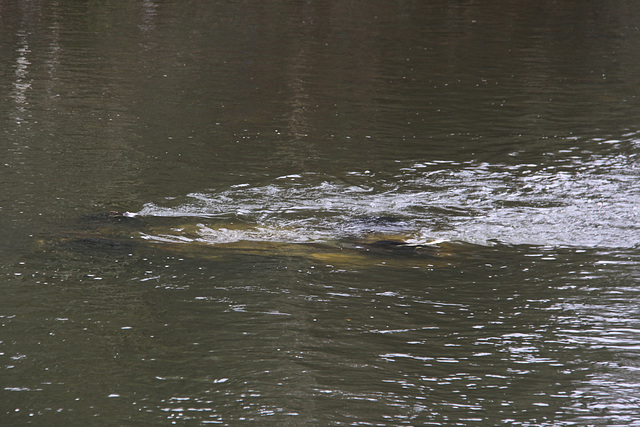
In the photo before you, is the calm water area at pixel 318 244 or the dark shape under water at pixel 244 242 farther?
the dark shape under water at pixel 244 242

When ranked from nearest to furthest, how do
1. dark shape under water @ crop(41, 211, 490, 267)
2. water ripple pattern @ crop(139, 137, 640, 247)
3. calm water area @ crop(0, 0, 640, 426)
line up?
calm water area @ crop(0, 0, 640, 426) < dark shape under water @ crop(41, 211, 490, 267) < water ripple pattern @ crop(139, 137, 640, 247)

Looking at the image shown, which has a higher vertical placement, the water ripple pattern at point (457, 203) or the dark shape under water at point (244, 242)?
the water ripple pattern at point (457, 203)

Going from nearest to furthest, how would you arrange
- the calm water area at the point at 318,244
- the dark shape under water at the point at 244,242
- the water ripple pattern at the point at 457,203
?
the calm water area at the point at 318,244
the dark shape under water at the point at 244,242
the water ripple pattern at the point at 457,203

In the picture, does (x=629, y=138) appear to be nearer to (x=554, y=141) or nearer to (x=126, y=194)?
(x=554, y=141)

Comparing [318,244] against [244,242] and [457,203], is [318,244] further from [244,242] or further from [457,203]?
[457,203]

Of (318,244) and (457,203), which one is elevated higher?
(457,203)

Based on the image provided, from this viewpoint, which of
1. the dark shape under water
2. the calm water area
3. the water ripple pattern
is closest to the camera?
the calm water area

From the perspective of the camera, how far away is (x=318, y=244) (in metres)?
9.98

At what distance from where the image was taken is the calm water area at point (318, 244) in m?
6.75

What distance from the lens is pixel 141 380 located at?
22.5 ft

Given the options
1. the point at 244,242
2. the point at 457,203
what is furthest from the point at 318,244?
the point at 457,203

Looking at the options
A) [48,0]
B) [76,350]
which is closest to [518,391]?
[76,350]

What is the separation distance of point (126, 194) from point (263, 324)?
4.84 m

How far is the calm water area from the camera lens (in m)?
6.75
